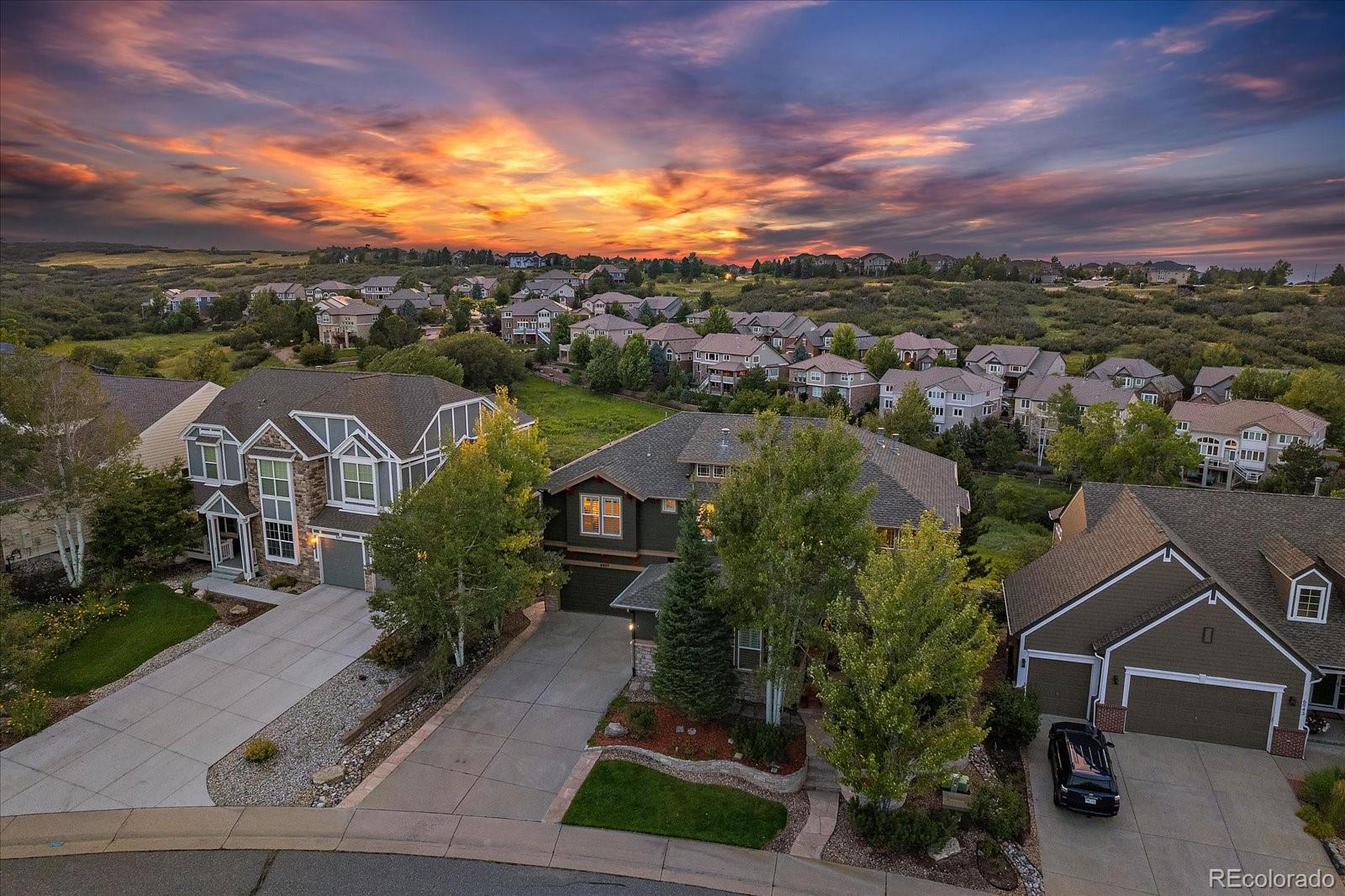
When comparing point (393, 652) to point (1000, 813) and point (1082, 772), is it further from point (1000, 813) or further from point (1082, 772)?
point (1082, 772)

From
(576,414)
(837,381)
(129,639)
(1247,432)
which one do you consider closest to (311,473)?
(129,639)

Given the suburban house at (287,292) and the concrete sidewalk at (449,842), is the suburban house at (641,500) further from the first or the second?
the suburban house at (287,292)

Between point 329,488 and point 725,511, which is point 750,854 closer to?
point 725,511

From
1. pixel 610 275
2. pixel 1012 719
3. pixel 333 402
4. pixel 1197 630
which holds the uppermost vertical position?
pixel 610 275

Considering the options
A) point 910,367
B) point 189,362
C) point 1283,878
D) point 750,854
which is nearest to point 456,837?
point 750,854

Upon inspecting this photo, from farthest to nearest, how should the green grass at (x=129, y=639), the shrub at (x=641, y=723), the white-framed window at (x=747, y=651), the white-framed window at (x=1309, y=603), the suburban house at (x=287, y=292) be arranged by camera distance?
the suburban house at (x=287, y=292)
the white-framed window at (x=747, y=651)
the green grass at (x=129, y=639)
the white-framed window at (x=1309, y=603)
the shrub at (x=641, y=723)

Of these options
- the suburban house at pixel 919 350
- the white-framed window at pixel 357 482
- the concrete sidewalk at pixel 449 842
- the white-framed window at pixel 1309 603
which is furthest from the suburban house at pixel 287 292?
the white-framed window at pixel 1309 603
